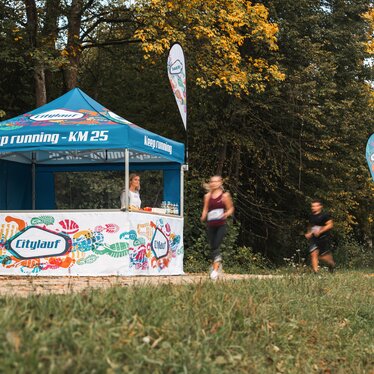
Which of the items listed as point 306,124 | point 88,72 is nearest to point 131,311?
point 306,124

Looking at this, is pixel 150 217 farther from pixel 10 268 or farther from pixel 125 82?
pixel 125 82

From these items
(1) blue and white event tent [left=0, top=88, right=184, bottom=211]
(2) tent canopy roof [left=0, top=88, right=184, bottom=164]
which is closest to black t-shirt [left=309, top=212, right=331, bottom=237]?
(1) blue and white event tent [left=0, top=88, right=184, bottom=211]

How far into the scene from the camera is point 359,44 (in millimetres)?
28562

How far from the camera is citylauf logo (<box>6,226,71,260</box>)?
45.7 feet

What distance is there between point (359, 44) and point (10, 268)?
1900 cm

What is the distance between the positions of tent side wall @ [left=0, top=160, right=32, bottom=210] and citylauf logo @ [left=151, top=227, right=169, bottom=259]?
4.46 m

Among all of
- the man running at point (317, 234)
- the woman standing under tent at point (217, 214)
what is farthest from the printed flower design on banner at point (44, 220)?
the man running at point (317, 234)

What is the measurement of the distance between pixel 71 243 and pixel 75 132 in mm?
2093

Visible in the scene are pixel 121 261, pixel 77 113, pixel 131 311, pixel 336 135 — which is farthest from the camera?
pixel 336 135

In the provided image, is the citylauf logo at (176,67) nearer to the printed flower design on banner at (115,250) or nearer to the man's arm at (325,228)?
the printed flower design on banner at (115,250)

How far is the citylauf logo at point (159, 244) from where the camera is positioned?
1483 cm

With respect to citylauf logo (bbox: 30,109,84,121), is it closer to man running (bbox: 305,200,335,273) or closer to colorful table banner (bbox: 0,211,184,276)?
colorful table banner (bbox: 0,211,184,276)

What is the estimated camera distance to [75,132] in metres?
13.9

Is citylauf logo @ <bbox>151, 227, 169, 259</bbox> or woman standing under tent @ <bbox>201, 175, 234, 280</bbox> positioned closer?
woman standing under tent @ <bbox>201, 175, 234, 280</bbox>
